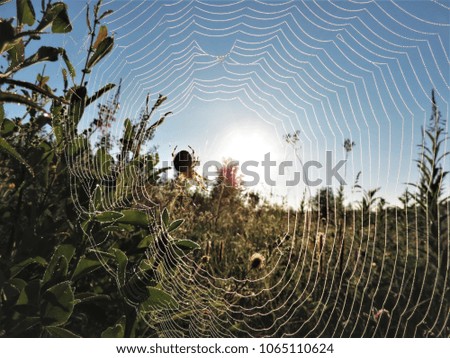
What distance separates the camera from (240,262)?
2133mm

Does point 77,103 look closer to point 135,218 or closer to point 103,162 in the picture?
point 103,162

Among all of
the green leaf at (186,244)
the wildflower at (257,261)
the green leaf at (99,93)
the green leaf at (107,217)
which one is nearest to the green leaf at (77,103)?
the green leaf at (99,93)

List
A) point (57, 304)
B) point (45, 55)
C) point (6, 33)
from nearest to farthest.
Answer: point (6, 33) → point (45, 55) → point (57, 304)

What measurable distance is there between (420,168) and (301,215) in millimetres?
780

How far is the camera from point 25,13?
2.78ft

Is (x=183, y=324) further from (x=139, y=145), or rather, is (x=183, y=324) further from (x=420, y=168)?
(x=420, y=168)

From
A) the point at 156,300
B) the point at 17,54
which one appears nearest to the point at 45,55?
the point at 17,54

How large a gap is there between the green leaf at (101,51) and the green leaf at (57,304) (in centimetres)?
54

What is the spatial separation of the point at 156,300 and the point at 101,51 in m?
0.62

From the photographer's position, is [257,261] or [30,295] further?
[257,261]

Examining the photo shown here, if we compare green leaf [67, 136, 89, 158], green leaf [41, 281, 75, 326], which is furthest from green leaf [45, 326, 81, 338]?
green leaf [67, 136, 89, 158]

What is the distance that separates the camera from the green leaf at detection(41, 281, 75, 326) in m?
0.95

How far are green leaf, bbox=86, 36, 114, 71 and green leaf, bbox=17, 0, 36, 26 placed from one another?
11.9 inches

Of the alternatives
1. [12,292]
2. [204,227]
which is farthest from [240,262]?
[12,292]
